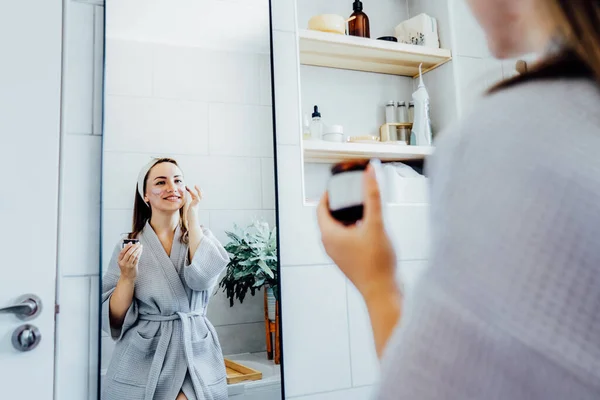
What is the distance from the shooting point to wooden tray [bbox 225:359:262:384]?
0.93 m

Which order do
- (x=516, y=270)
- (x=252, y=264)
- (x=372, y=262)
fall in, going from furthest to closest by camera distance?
1. (x=252, y=264)
2. (x=372, y=262)
3. (x=516, y=270)

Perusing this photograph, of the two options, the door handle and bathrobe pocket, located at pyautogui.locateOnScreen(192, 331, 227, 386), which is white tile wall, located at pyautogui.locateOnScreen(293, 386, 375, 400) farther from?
the door handle

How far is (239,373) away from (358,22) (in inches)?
33.2

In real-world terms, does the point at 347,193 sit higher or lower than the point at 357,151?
lower

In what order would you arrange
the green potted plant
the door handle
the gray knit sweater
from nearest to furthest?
the gray knit sweater
the door handle
the green potted plant

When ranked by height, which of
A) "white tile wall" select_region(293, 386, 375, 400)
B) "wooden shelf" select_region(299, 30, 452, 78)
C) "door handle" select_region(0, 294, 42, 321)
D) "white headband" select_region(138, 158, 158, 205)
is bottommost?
"white tile wall" select_region(293, 386, 375, 400)

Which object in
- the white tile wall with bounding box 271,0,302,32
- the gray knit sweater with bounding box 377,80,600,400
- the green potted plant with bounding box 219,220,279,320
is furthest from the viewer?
the white tile wall with bounding box 271,0,302,32

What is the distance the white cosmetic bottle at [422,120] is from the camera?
3.62 feet

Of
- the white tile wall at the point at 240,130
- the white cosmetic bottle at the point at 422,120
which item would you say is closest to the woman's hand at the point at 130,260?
the white tile wall at the point at 240,130

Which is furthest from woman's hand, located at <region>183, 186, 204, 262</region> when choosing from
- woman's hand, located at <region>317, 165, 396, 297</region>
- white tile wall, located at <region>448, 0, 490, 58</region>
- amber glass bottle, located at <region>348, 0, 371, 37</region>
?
white tile wall, located at <region>448, 0, 490, 58</region>

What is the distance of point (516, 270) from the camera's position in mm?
248

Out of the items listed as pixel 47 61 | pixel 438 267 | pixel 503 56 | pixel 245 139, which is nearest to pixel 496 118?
pixel 438 267

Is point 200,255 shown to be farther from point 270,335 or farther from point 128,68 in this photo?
point 128,68

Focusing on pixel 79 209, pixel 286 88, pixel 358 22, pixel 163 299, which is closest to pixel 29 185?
pixel 79 209
